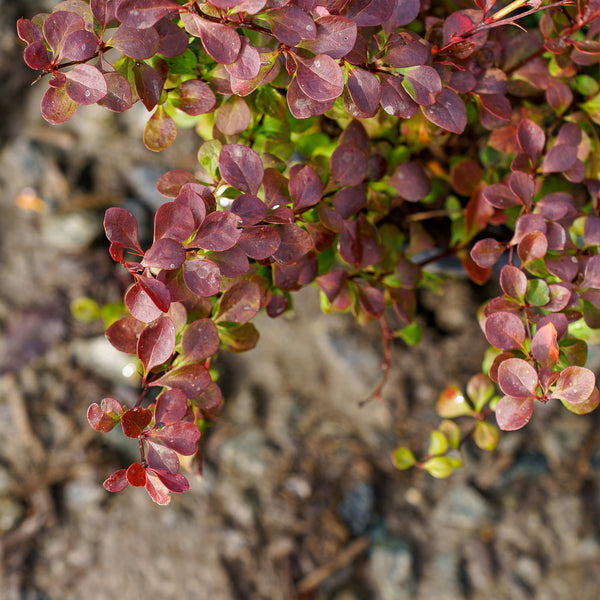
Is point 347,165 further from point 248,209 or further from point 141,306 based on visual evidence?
point 141,306

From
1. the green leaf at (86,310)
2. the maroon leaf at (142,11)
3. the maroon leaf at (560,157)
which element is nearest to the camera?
the maroon leaf at (142,11)

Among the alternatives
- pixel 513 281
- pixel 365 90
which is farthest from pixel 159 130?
pixel 513 281

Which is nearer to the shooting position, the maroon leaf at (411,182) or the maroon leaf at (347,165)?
the maroon leaf at (347,165)

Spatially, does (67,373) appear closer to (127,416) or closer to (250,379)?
(250,379)

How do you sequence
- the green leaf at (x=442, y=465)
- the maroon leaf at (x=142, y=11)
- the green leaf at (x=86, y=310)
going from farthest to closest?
the green leaf at (x=86, y=310)
the green leaf at (x=442, y=465)
the maroon leaf at (x=142, y=11)

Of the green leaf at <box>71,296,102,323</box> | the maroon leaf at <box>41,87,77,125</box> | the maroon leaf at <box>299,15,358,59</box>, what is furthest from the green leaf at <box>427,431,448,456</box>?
the green leaf at <box>71,296,102,323</box>

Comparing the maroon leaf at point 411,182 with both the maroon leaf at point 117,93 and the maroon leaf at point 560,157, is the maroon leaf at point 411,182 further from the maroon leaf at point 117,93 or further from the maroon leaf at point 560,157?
the maroon leaf at point 117,93

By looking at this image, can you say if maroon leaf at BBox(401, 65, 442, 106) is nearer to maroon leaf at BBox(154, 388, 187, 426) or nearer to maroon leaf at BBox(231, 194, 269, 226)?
maroon leaf at BBox(231, 194, 269, 226)

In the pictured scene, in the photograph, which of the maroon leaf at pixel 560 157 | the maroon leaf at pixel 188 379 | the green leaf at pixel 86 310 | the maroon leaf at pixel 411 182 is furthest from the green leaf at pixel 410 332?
the green leaf at pixel 86 310
